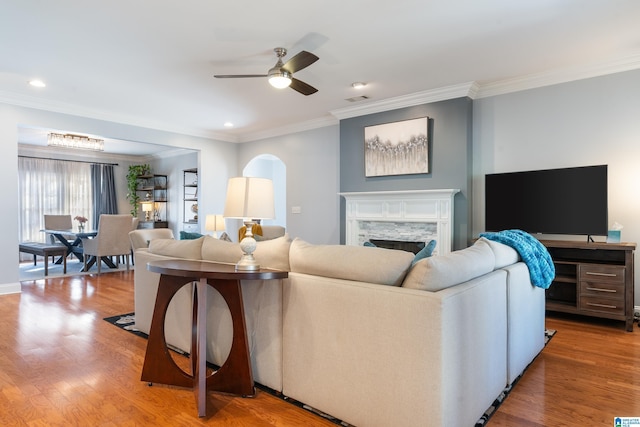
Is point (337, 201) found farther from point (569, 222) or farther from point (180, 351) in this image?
point (180, 351)

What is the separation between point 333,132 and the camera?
19.7ft

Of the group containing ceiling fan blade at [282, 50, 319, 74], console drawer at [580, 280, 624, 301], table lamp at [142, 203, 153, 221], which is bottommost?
console drawer at [580, 280, 624, 301]

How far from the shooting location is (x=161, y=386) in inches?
88.7

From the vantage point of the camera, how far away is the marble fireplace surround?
4.59 metres

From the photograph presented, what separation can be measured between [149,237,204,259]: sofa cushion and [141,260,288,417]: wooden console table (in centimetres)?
46

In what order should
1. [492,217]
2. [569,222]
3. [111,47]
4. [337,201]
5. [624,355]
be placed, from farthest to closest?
1. [337,201]
2. [492,217]
3. [569,222]
4. [111,47]
5. [624,355]

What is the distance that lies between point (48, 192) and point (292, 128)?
232 inches

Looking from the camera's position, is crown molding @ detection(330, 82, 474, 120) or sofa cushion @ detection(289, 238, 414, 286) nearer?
sofa cushion @ detection(289, 238, 414, 286)

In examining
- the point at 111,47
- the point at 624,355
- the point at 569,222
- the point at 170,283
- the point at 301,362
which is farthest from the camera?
the point at 569,222

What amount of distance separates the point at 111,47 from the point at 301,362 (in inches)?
129

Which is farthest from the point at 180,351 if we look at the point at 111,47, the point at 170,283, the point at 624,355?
the point at 624,355

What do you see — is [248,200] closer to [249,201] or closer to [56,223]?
[249,201]

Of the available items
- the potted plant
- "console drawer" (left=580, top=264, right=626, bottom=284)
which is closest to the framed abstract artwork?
"console drawer" (left=580, top=264, right=626, bottom=284)

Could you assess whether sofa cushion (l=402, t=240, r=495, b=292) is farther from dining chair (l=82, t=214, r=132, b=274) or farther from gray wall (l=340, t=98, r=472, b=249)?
dining chair (l=82, t=214, r=132, b=274)
